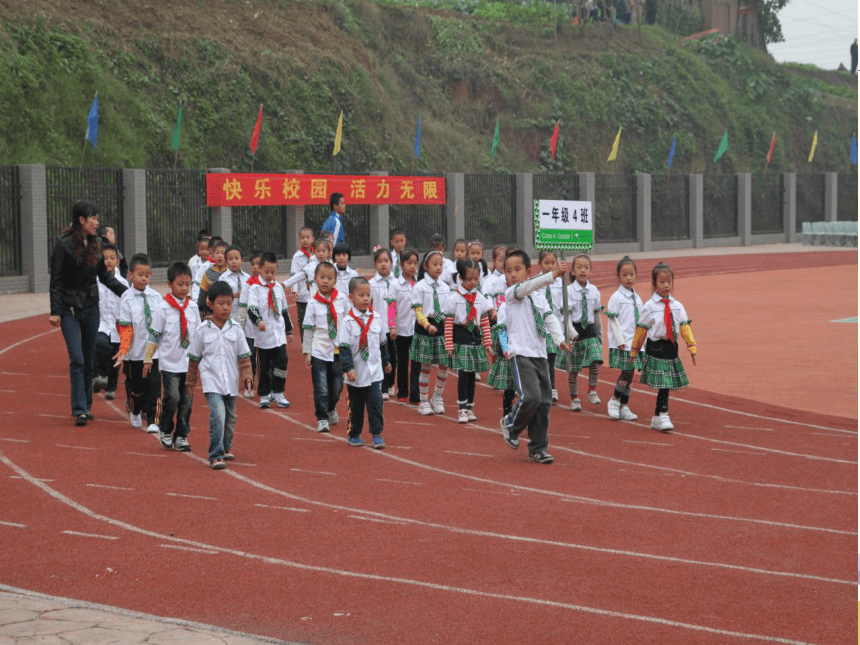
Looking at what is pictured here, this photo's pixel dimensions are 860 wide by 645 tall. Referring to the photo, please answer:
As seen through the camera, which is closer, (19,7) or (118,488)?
(118,488)

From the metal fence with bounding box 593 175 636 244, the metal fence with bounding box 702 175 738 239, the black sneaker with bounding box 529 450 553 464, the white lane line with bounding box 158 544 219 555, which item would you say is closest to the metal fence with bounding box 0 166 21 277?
the black sneaker with bounding box 529 450 553 464

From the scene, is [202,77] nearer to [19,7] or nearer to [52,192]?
[19,7]

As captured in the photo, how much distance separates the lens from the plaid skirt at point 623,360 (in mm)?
11789

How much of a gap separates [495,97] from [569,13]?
11.9 m

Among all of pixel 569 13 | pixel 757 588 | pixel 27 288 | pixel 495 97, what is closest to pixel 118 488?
pixel 757 588

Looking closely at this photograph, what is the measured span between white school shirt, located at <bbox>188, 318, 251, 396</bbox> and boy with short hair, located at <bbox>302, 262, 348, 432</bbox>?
1445 millimetres

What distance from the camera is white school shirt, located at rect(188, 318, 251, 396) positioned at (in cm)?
972

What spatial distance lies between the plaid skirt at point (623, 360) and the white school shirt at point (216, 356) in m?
3.91

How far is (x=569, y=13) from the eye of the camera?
60500mm

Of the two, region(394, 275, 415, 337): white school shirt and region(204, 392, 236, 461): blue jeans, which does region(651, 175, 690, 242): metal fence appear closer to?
region(394, 275, 415, 337): white school shirt

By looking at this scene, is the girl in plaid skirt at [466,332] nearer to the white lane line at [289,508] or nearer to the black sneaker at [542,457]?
the black sneaker at [542,457]

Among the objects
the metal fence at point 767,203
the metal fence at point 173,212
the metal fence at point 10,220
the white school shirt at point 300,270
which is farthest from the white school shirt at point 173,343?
the metal fence at point 767,203

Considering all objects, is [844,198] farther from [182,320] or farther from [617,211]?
[182,320]

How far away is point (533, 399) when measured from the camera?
10.0 m
